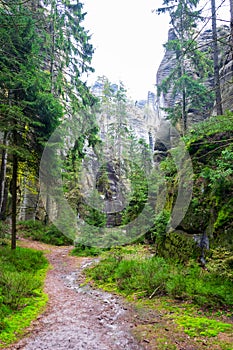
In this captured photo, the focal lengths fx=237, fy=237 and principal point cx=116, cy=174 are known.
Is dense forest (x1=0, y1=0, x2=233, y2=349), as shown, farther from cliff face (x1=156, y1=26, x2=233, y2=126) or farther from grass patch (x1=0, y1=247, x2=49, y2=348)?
cliff face (x1=156, y1=26, x2=233, y2=126)

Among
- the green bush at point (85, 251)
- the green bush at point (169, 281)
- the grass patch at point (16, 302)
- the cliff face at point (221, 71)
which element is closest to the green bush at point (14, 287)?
the grass patch at point (16, 302)

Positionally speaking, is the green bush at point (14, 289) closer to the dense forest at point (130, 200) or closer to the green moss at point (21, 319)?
the dense forest at point (130, 200)

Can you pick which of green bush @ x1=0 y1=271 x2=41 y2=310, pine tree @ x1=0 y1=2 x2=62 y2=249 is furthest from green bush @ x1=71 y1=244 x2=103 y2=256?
green bush @ x1=0 y1=271 x2=41 y2=310

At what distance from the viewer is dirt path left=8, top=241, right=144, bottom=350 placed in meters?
3.68

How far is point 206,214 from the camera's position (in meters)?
7.13

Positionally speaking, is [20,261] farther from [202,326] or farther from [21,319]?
[202,326]

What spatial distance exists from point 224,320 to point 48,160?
29.2 ft

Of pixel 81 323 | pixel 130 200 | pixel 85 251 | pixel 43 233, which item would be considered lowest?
pixel 85 251

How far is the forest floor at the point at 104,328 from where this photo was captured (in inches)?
141

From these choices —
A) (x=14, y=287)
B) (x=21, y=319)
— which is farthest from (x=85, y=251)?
(x=21, y=319)

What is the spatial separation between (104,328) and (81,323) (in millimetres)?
509

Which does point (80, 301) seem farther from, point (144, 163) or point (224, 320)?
point (144, 163)

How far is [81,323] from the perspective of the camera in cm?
450

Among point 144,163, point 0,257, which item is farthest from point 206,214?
point 144,163
